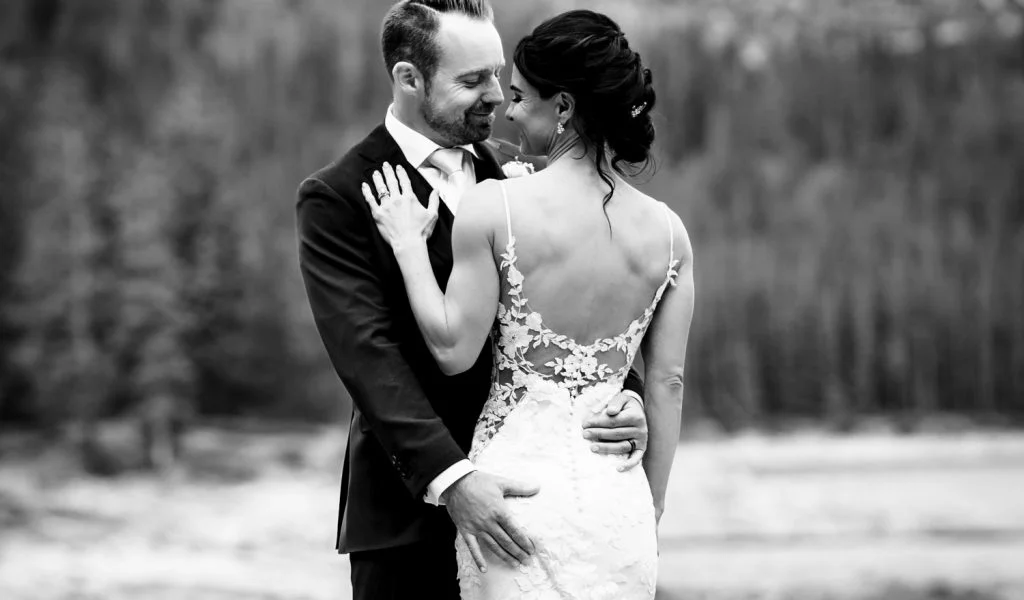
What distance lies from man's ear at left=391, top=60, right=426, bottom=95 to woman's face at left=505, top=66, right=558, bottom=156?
21 cm

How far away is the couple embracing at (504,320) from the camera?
1.80 m

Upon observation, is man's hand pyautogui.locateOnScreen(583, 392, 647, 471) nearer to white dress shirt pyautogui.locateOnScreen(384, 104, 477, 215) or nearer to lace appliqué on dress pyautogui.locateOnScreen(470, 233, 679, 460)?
lace appliqué on dress pyautogui.locateOnScreen(470, 233, 679, 460)

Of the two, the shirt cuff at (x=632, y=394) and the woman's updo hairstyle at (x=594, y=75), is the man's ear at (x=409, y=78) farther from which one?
the shirt cuff at (x=632, y=394)

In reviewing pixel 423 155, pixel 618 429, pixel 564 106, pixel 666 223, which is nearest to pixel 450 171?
pixel 423 155

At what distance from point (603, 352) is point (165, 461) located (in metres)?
9.96

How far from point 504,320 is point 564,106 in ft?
1.12

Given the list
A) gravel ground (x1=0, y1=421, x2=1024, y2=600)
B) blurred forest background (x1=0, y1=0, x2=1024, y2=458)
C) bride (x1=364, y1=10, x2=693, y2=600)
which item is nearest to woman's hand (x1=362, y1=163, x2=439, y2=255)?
bride (x1=364, y1=10, x2=693, y2=600)

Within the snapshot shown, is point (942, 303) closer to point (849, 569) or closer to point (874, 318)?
point (874, 318)

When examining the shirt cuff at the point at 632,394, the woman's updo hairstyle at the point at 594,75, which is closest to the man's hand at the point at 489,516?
the shirt cuff at the point at 632,394

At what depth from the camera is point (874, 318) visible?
1107 centimetres

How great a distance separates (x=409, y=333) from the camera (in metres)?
1.93

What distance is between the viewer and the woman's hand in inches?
74.4

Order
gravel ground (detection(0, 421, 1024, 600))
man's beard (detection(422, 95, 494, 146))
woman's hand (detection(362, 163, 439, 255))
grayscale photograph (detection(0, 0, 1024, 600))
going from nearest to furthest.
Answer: woman's hand (detection(362, 163, 439, 255)) < man's beard (detection(422, 95, 494, 146)) < gravel ground (detection(0, 421, 1024, 600)) < grayscale photograph (detection(0, 0, 1024, 600))

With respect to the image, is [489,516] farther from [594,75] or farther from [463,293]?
[594,75]
